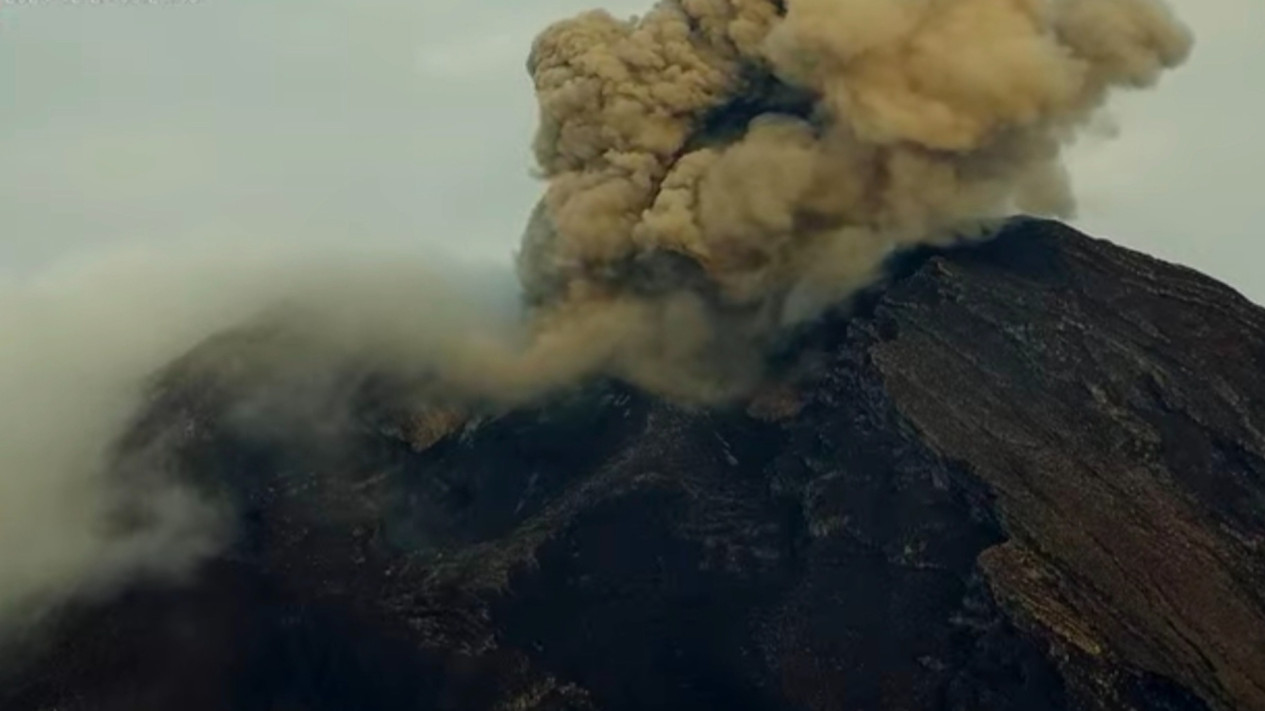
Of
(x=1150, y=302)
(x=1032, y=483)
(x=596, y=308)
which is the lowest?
(x=1032, y=483)

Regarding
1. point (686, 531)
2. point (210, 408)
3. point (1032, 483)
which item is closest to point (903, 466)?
point (1032, 483)

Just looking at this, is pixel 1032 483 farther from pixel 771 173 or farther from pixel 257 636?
pixel 257 636

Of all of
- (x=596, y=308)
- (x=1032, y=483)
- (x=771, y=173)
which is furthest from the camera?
(x=596, y=308)

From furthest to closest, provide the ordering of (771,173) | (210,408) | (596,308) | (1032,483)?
(210,408)
(596,308)
(771,173)
(1032,483)
